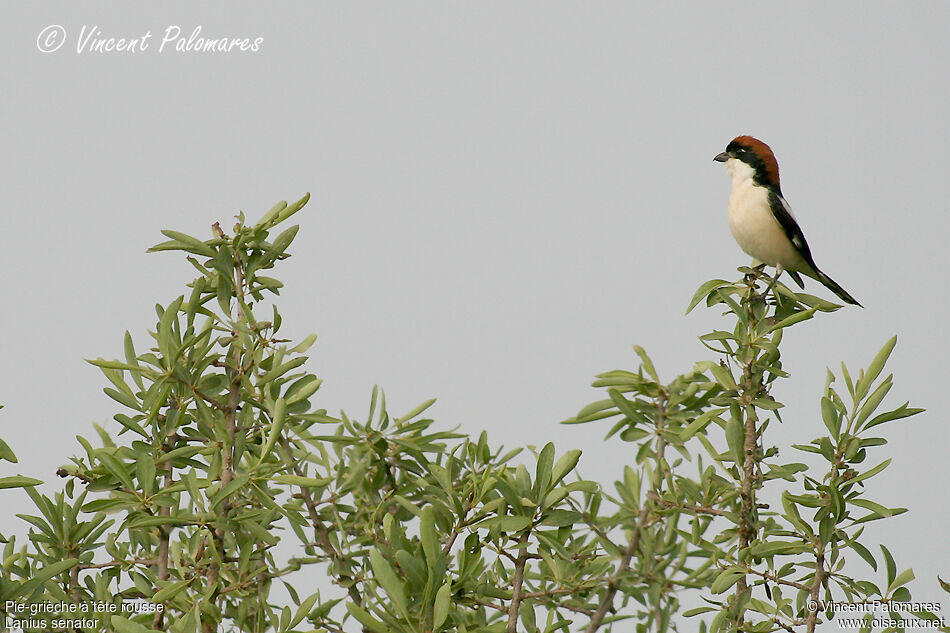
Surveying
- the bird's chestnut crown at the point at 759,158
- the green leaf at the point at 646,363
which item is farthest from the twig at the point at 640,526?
the bird's chestnut crown at the point at 759,158

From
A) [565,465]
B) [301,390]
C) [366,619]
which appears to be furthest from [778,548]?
[301,390]

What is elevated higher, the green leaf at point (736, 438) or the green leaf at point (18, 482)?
the green leaf at point (736, 438)

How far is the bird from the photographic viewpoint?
1732 millimetres

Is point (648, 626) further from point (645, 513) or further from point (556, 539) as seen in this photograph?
point (556, 539)

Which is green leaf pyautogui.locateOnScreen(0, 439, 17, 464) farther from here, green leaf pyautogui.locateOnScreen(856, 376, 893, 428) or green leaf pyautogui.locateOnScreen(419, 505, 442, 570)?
green leaf pyautogui.locateOnScreen(856, 376, 893, 428)

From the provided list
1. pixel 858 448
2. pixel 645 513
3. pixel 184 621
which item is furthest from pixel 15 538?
pixel 858 448

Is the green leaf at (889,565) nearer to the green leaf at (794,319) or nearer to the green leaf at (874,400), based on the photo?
the green leaf at (874,400)

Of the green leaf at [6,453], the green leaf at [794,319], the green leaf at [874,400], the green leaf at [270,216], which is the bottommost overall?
the green leaf at [6,453]

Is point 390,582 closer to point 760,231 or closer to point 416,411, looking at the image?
point 416,411

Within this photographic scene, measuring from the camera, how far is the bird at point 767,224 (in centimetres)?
173

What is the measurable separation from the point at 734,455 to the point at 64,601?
90 cm

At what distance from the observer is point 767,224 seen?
69.4 inches

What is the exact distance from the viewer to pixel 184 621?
1031mm

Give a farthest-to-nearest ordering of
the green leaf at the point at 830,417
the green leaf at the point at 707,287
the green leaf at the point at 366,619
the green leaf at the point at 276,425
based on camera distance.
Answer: the green leaf at the point at 707,287, the green leaf at the point at 830,417, the green leaf at the point at 276,425, the green leaf at the point at 366,619
